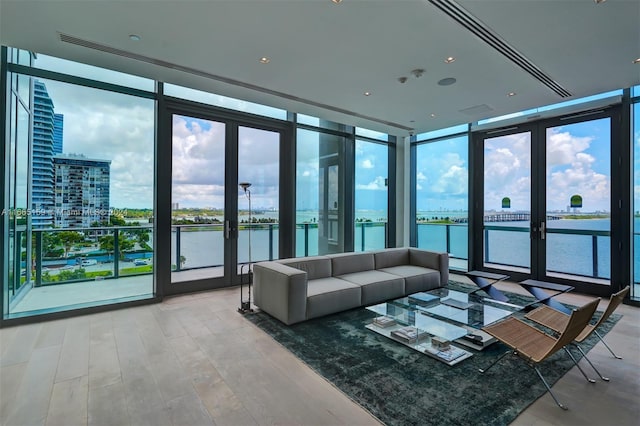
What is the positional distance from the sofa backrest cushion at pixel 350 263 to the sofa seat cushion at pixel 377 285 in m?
0.09

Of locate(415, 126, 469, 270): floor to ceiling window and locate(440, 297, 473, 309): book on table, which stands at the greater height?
locate(415, 126, 469, 270): floor to ceiling window

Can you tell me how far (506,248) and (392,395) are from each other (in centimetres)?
483

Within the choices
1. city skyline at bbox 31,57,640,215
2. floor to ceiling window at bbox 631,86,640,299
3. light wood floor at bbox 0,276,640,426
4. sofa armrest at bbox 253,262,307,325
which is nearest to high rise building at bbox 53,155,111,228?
city skyline at bbox 31,57,640,215

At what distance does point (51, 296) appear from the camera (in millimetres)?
3973

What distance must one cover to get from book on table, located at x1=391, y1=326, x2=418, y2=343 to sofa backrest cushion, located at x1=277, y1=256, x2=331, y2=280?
4.76 feet

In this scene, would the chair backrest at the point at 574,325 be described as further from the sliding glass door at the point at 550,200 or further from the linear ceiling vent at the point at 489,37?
the sliding glass door at the point at 550,200

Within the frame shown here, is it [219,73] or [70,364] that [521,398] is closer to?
[70,364]

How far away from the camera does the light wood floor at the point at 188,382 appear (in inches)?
78.9

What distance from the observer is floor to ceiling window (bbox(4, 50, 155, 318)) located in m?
3.82

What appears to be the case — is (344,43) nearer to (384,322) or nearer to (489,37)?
(489,37)

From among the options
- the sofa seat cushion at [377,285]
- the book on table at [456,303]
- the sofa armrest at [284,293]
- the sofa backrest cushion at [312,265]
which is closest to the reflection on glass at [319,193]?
the sofa backrest cushion at [312,265]

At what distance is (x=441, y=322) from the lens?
3113 mm

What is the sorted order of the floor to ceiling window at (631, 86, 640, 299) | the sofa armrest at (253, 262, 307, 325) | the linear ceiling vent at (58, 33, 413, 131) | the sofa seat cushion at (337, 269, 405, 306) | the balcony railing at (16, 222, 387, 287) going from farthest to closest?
the floor to ceiling window at (631, 86, 640, 299) → the sofa seat cushion at (337, 269, 405, 306) → the balcony railing at (16, 222, 387, 287) → the sofa armrest at (253, 262, 307, 325) → the linear ceiling vent at (58, 33, 413, 131)

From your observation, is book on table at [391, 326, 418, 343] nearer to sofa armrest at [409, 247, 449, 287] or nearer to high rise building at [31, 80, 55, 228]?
Result: sofa armrest at [409, 247, 449, 287]
